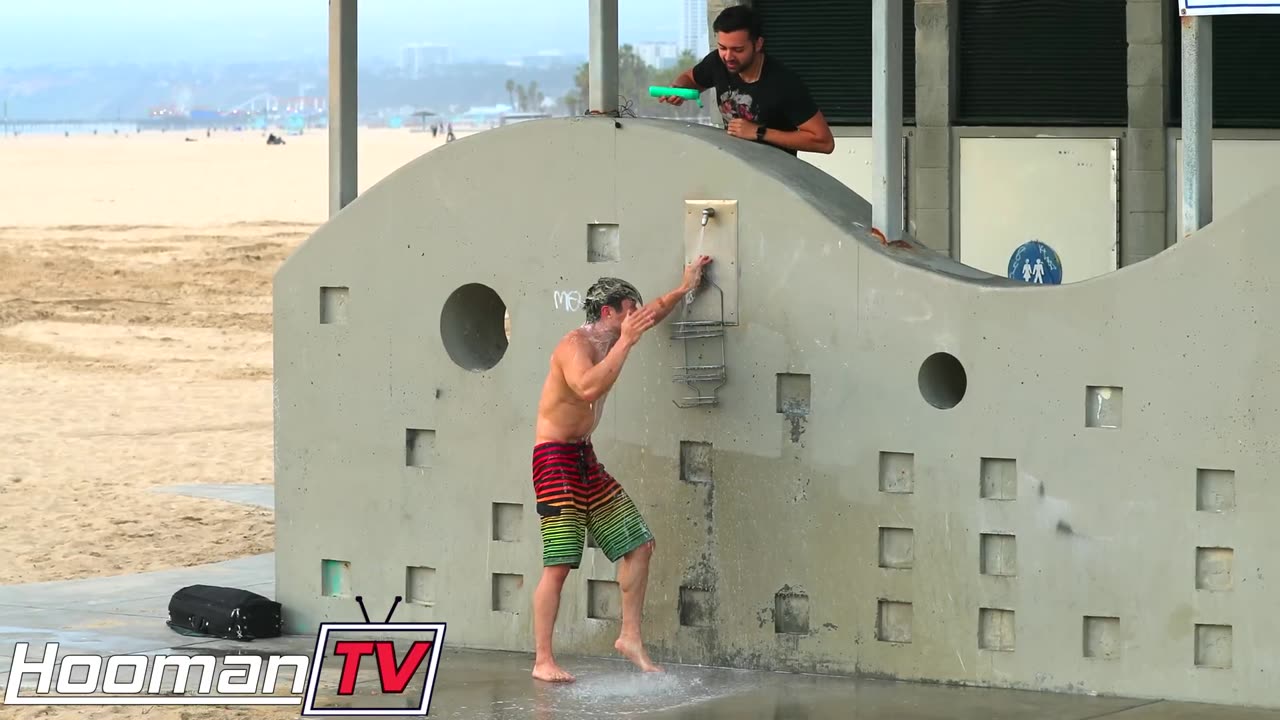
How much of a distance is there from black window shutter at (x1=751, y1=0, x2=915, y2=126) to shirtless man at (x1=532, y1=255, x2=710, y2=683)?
698 cm

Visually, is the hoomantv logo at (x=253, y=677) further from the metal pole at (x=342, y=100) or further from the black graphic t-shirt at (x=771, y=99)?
the black graphic t-shirt at (x=771, y=99)

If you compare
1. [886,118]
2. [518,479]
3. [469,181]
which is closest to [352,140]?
[469,181]

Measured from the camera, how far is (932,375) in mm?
9148

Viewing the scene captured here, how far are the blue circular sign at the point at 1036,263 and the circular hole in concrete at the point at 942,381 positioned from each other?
20.4 ft

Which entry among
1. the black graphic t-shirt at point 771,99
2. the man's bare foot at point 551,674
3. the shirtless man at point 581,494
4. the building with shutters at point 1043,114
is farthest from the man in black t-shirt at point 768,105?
the building with shutters at point 1043,114

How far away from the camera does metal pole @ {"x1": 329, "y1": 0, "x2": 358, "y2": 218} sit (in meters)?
10.7

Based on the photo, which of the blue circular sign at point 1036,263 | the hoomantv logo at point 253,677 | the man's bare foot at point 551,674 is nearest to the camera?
the hoomantv logo at point 253,677

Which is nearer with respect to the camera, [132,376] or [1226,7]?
[1226,7]

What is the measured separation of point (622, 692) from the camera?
8977 millimetres

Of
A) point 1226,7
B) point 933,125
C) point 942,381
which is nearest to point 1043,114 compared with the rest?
point 933,125

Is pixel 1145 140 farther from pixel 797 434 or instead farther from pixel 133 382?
pixel 133 382

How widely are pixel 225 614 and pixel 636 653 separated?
90.7 inches

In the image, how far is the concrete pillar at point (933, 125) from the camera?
1549 cm

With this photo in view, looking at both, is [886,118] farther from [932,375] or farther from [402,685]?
[402,685]
